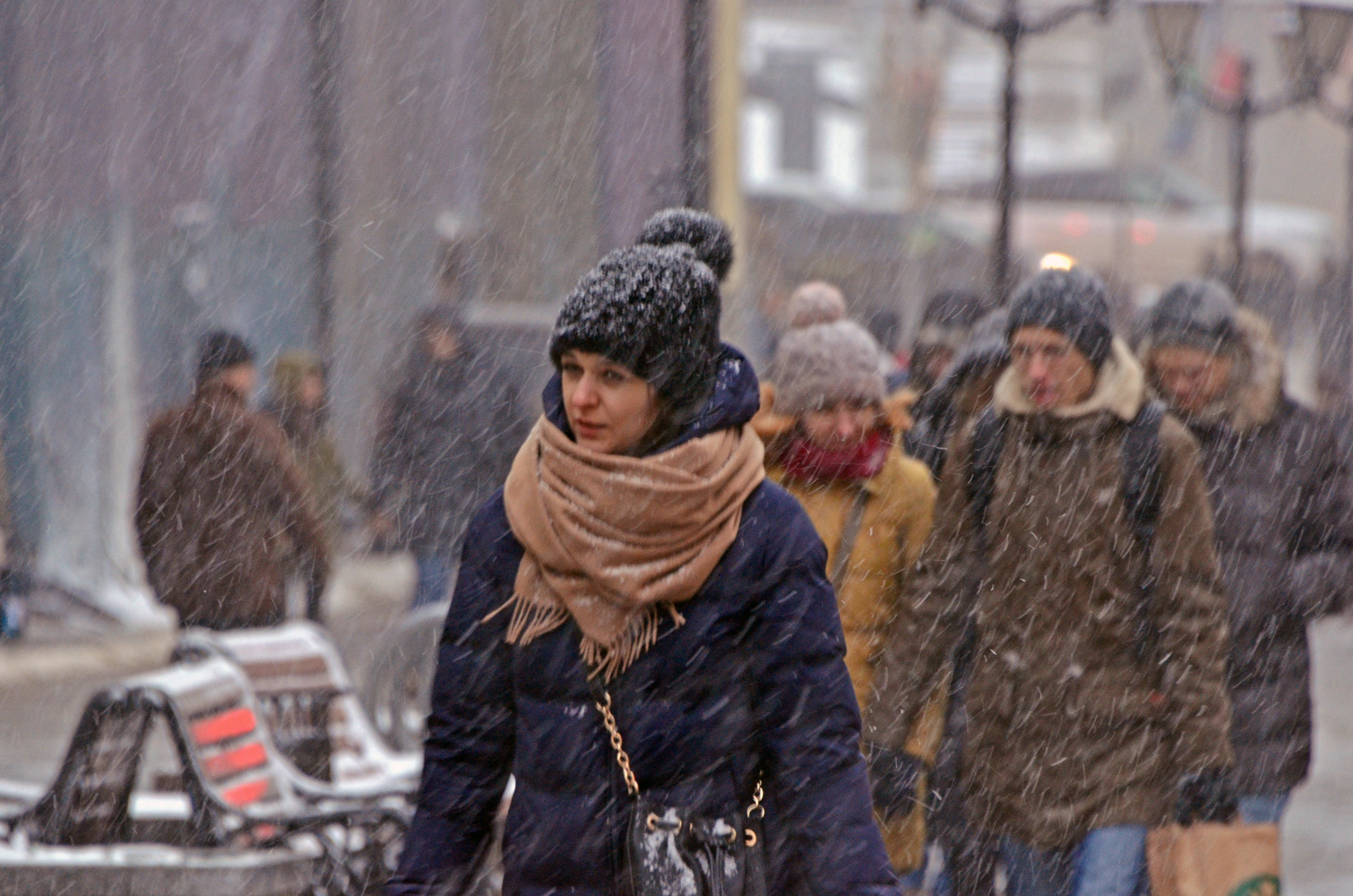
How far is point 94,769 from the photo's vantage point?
5.23 m

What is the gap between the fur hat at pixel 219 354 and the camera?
800 cm

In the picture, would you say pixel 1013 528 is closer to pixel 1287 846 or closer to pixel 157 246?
pixel 1287 846

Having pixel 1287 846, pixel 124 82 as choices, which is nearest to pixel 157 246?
pixel 124 82

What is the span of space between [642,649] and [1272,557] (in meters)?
2.88

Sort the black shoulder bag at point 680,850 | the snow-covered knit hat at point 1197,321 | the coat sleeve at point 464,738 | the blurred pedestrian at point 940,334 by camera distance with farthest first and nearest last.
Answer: the blurred pedestrian at point 940,334, the snow-covered knit hat at point 1197,321, the coat sleeve at point 464,738, the black shoulder bag at point 680,850

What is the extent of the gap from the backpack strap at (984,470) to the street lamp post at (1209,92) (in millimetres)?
10760

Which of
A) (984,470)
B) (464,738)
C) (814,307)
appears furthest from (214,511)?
(464,738)

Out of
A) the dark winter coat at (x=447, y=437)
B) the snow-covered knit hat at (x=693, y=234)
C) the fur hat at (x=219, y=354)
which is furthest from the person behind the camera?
the dark winter coat at (x=447, y=437)

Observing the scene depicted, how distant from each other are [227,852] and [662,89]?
10156mm

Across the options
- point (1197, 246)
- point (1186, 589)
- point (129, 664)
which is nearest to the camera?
point (1186, 589)

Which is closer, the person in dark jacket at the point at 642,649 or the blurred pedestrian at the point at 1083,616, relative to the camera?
the person in dark jacket at the point at 642,649

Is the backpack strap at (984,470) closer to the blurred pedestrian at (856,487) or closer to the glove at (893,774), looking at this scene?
the blurred pedestrian at (856,487)

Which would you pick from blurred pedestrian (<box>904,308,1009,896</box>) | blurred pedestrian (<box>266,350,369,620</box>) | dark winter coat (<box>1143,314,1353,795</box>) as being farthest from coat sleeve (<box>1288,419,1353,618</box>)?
blurred pedestrian (<box>266,350,369,620</box>)

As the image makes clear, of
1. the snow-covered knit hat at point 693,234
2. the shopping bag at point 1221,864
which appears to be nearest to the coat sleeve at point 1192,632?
the shopping bag at point 1221,864
